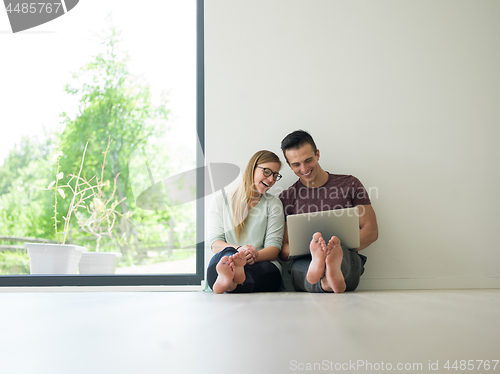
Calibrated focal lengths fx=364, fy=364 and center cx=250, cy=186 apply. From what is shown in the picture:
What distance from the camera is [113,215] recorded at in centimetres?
342

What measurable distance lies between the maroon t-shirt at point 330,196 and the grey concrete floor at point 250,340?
1.06m

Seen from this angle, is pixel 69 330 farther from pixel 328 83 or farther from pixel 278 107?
pixel 328 83

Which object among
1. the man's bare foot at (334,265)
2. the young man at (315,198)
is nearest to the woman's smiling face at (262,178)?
the young man at (315,198)

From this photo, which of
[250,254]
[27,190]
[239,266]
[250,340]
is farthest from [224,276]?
[27,190]

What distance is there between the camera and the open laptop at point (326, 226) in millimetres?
1851

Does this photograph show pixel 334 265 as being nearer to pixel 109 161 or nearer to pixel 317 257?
pixel 317 257

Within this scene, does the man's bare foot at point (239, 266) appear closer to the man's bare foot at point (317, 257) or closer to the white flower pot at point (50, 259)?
the man's bare foot at point (317, 257)

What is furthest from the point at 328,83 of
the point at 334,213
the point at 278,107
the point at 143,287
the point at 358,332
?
the point at 358,332

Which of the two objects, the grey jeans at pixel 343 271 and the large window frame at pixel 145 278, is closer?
the grey jeans at pixel 343 271

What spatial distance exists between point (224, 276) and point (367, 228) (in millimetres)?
925

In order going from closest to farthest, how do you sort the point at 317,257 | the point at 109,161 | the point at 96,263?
the point at 317,257, the point at 96,263, the point at 109,161

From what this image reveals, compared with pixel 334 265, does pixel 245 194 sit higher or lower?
higher

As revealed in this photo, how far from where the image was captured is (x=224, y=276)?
6.11 feet

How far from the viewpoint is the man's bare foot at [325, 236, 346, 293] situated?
1.70 m
